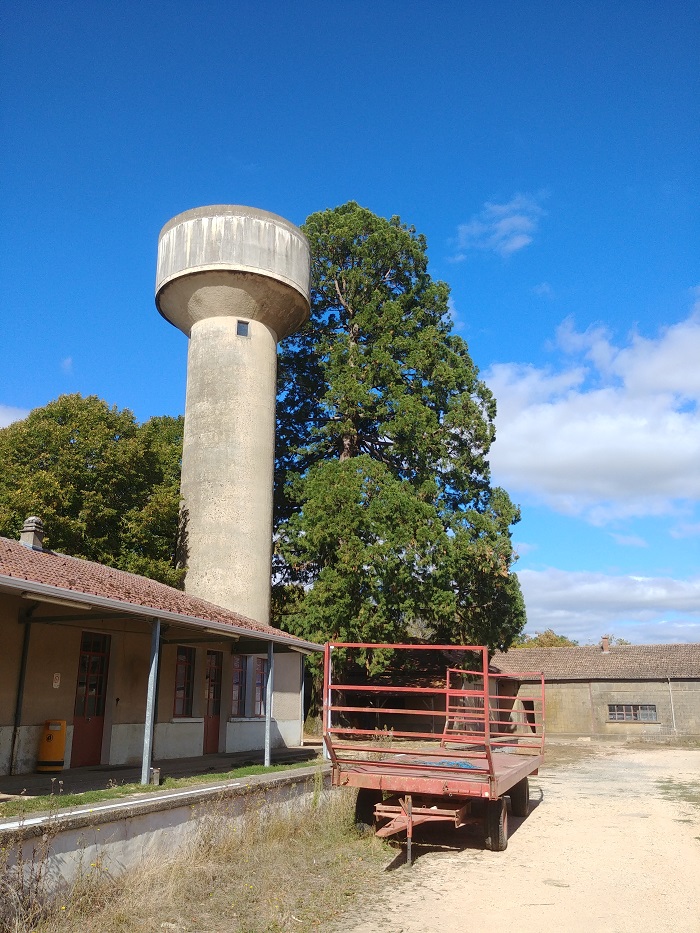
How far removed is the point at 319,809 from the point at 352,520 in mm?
12391

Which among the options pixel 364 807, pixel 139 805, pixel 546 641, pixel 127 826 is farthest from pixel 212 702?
pixel 546 641

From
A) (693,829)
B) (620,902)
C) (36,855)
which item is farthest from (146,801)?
(693,829)

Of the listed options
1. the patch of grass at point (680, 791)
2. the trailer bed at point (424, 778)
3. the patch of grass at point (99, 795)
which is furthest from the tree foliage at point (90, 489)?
the patch of grass at point (680, 791)

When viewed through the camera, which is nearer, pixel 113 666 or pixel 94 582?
pixel 94 582

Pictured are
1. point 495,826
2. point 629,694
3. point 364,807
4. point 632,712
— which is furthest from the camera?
point 629,694

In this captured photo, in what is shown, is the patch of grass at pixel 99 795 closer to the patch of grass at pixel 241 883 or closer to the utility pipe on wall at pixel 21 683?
the patch of grass at pixel 241 883

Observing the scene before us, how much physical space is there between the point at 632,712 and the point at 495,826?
32.0 metres

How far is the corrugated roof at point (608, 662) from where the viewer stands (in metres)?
39.2

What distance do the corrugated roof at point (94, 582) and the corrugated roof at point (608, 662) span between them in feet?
85.4

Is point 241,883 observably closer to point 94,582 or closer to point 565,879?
point 565,879

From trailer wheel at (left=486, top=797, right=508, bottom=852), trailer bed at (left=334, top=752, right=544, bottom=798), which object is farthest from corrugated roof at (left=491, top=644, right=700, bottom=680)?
trailer bed at (left=334, top=752, right=544, bottom=798)

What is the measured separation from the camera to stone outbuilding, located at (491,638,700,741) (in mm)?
38031

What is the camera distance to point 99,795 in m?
9.58

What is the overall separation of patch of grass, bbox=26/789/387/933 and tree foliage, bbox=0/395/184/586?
39.3 feet
